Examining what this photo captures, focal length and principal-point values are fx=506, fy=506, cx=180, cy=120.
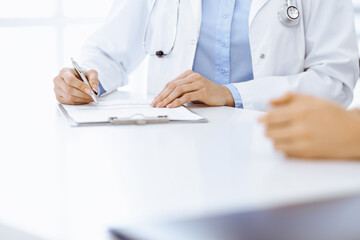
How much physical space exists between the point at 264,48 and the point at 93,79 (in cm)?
54

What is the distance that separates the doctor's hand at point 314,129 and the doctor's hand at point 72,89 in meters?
0.66

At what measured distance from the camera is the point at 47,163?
2.54ft

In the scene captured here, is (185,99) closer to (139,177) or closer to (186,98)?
(186,98)

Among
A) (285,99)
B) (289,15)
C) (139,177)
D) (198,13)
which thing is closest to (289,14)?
(289,15)

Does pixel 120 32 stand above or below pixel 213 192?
above

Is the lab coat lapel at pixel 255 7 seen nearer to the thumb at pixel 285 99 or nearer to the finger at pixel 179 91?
the finger at pixel 179 91

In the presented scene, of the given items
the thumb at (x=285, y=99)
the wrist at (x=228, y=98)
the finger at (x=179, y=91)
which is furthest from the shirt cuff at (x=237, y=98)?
the thumb at (x=285, y=99)

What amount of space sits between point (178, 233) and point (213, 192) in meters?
0.07

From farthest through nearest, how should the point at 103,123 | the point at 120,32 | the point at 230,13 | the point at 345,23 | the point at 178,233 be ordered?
the point at 120,32 → the point at 230,13 → the point at 345,23 → the point at 103,123 → the point at 178,233

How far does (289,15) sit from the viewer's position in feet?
4.94

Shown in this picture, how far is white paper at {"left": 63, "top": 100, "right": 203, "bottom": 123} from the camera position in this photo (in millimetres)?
1104

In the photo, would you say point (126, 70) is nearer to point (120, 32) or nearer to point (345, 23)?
point (120, 32)

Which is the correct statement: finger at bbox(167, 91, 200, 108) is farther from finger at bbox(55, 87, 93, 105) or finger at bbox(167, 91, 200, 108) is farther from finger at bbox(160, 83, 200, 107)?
finger at bbox(55, 87, 93, 105)

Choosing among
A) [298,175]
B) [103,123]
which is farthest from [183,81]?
[298,175]
